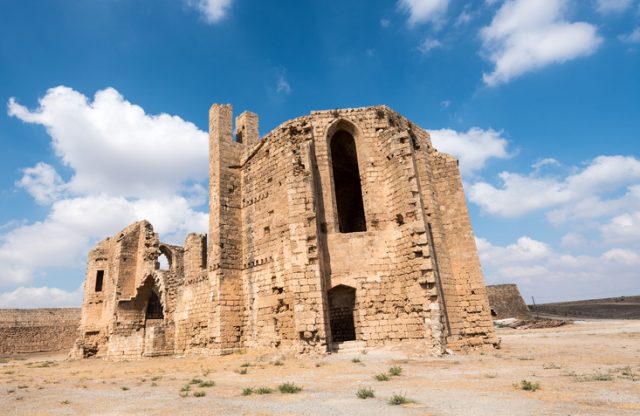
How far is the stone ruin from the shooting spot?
1160 centimetres

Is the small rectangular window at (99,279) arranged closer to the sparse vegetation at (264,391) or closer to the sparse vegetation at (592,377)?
the sparse vegetation at (264,391)

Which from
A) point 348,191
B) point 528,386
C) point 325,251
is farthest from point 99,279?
point 528,386

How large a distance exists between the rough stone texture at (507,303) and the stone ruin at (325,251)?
1981 cm

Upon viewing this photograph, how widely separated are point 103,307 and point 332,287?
17.4 m

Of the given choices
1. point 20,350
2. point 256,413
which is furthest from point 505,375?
point 20,350

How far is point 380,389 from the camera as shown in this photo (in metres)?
5.86

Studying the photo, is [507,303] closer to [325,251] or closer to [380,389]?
[325,251]

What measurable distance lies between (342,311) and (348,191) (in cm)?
764

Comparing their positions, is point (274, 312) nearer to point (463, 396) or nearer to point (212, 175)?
point (212, 175)

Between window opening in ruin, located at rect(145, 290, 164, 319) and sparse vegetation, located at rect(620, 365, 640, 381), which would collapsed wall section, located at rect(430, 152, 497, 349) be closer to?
sparse vegetation, located at rect(620, 365, 640, 381)

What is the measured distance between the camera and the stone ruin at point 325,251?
38.1ft

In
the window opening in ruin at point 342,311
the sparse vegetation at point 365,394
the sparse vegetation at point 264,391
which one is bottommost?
the sparse vegetation at point 365,394

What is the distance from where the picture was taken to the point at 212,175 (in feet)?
52.4

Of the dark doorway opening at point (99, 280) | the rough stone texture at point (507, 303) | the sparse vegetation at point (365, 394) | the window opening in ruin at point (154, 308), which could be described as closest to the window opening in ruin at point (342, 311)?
the sparse vegetation at point (365, 394)
